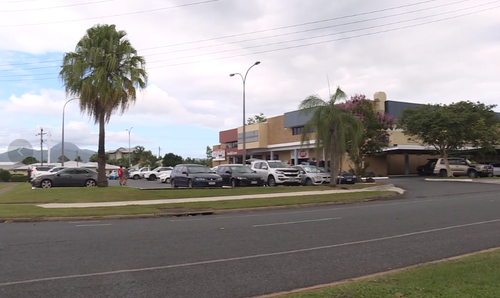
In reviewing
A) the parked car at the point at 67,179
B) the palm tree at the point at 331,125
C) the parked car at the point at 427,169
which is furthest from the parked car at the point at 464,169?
the parked car at the point at 67,179

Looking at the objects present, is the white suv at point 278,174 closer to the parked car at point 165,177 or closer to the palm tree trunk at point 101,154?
the palm tree trunk at point 101,154

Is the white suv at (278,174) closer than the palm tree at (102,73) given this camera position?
No

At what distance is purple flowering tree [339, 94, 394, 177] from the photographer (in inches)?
1284

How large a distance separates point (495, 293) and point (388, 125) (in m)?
30.2

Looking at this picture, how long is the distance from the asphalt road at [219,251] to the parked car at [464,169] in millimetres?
26531

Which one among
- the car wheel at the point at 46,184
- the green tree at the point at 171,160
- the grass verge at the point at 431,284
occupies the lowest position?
the grass verge at the point at 431,284

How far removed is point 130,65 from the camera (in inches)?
933

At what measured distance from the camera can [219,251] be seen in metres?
8.31

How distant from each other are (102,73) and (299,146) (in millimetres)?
32991

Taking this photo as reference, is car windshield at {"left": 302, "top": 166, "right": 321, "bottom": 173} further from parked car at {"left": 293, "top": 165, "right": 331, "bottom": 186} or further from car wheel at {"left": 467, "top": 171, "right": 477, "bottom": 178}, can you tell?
car wheel at {"left": 467, "top": 171, "right": 477, "bottom": 178}

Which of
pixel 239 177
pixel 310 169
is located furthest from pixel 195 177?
pixel 310 169

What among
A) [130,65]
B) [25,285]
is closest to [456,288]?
[25,285]

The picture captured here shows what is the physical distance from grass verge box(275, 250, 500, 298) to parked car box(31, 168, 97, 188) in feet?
75.3

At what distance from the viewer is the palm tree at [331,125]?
83.3 ft
